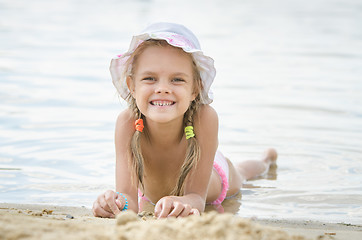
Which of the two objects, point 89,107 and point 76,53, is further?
point 76,53

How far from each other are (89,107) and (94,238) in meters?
5.03

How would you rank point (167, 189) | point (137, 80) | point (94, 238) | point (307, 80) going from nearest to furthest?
1. point (94, 238)
2. point (137, 80)
3. point (167, 189)
4. point (307, 80)

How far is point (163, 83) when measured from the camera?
12.0 feet

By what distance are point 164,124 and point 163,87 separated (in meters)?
0.49

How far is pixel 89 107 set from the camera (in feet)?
23.3

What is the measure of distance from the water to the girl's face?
3.28 feet

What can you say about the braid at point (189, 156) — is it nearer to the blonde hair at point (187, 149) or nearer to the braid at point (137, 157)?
Answer: the blonde hair at point (187, 149)

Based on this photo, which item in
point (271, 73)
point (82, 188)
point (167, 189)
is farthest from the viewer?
point (271, 73)

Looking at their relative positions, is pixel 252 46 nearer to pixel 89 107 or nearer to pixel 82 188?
pixel 89 107

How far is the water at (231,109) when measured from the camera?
4.57 metres

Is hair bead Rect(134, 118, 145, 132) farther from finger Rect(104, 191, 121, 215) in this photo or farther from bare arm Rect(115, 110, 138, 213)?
finger Rect(104, 191, 121, 215)

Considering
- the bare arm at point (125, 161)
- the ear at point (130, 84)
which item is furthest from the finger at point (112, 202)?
the ear at point (130, 84)

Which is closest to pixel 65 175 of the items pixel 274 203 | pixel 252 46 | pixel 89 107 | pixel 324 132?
pixel 274 203

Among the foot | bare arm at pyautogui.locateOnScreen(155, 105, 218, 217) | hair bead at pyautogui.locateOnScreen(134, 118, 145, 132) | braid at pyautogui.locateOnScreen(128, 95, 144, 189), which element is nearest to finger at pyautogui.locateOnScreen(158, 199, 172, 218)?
bare arm at pyautogui.locateOnScreen(155, 105, 218, 217)
